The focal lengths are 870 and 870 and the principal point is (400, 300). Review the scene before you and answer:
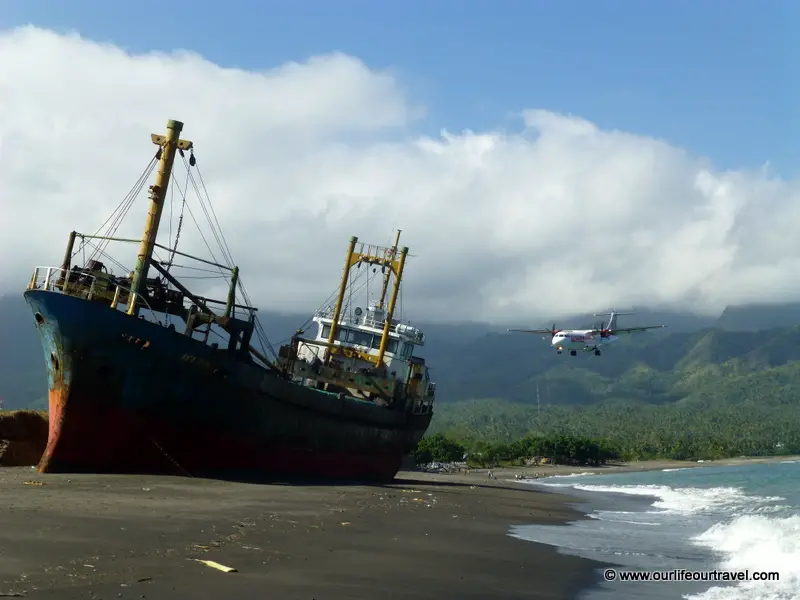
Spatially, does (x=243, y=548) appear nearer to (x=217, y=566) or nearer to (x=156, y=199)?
(x=217, y=566)

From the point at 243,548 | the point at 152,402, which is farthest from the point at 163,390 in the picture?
the point at 243,548

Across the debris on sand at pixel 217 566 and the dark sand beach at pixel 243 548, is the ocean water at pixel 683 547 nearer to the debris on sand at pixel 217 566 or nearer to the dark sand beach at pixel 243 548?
the dark sand beach at pixel 243 548

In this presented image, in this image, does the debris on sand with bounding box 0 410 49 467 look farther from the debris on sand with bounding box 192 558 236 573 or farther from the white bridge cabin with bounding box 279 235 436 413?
the debris on sand with bounding box 192 558 236 573

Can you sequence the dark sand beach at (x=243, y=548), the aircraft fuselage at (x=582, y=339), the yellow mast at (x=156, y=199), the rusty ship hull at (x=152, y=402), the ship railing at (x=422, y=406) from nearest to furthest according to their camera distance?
the dark sand beach at (x=243, y=548)
the rusty ship hull at (x=152, y=402)
the yellow mast at (x=156, y=199)
the ship railing at (x=422, y=406)
the aircraft fuselage at (x=582, y=339)

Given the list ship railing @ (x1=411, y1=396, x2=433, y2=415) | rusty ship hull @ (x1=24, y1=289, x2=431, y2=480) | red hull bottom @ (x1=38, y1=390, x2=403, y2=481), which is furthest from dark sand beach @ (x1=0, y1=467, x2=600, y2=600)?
ship railing @ (x1=411, y1=396, x2=433, y2=415)

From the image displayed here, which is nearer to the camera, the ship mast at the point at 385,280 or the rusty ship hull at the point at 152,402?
the rusty ship hull at the point at 152,402

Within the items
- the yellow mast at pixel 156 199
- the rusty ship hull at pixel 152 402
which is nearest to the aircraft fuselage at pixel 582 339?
the rusty ship hull at pixel 152 402

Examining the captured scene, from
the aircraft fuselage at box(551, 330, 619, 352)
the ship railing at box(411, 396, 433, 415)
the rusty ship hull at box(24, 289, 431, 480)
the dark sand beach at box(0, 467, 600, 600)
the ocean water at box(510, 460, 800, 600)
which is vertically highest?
the aircraft fuselage at box(551, 330, 619, 352)
